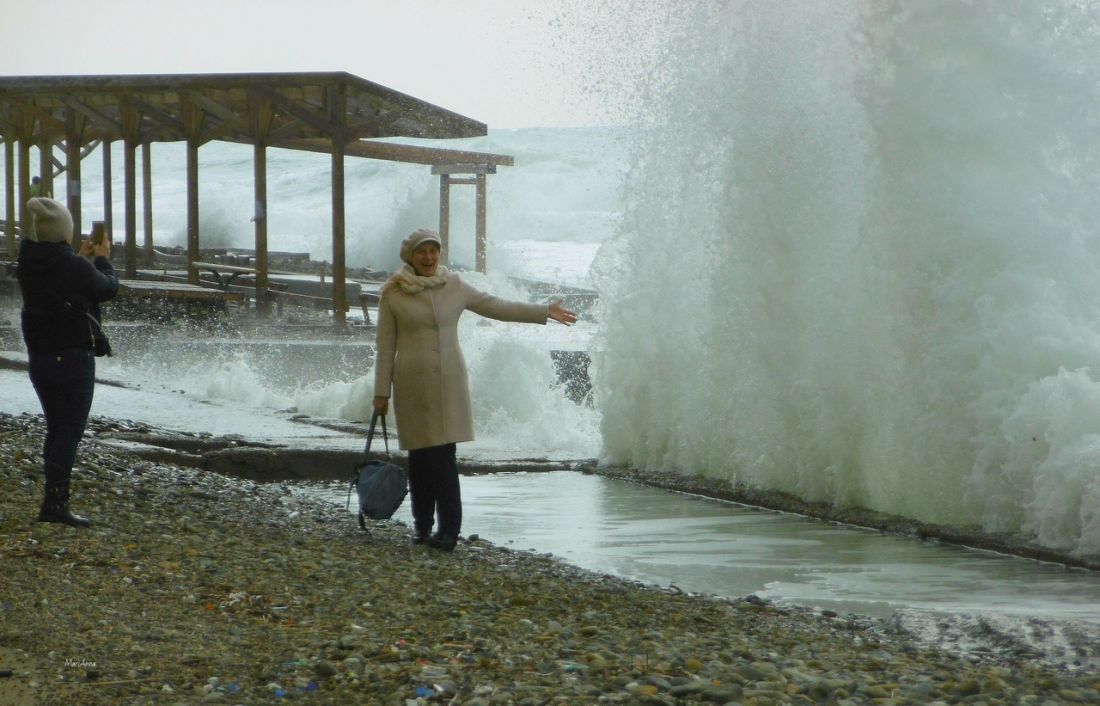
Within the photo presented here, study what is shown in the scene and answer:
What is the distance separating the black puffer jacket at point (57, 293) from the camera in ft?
19.4

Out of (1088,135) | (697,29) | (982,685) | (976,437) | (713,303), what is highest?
(697,29)

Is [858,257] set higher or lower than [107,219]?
lower

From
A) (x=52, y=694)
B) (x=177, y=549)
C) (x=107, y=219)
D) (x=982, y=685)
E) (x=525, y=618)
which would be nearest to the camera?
(x=52, y=694)

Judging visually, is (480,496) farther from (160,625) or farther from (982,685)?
(982,685)

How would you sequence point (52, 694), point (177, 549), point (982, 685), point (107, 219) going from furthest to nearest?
point (107, 219) → point (177, 549) → point (982, 685) → point (52, 694)

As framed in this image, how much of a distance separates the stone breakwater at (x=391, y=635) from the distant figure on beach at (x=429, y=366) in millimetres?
399

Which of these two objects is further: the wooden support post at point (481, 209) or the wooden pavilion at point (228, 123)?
the wooden support post at point (481, 209)

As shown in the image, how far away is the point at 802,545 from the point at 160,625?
11.7 ft

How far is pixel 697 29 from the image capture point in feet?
32.6

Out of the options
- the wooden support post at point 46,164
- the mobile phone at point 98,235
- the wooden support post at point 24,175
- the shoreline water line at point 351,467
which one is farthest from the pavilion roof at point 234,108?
the mobile phone at point 98,235

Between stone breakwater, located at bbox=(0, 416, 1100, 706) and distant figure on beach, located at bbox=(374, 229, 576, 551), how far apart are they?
1.31 feet

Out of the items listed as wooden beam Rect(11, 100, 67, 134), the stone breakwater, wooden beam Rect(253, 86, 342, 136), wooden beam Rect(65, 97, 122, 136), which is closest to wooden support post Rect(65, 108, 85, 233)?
wooden beam Rect(11, 100, 67, 134)

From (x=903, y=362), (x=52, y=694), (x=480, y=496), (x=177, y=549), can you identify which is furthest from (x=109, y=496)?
(x=903, y=362)

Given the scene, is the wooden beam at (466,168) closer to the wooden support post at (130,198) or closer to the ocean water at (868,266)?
the wooden support post at (130,198)
